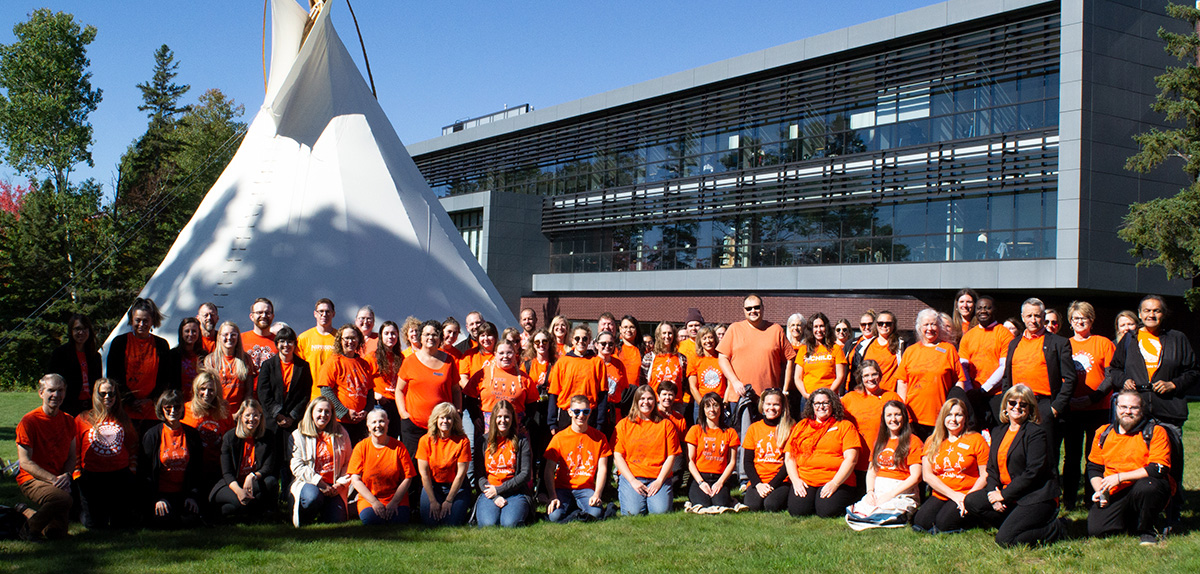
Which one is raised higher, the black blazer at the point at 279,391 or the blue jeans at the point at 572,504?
the black blazer at the point at 279,391

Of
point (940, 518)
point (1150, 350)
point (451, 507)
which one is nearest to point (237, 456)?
point (451, 507)

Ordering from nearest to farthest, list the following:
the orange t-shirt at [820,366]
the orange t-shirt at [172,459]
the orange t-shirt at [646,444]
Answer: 1. the orange t-shirt at [172,459]
2. the orange t-shirt at [646,444]
3. the orange t-shirt at [820,366]

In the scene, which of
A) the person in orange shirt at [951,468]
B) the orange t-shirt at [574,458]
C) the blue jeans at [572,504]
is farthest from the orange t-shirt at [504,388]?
the person in orange shirt at [951,468]

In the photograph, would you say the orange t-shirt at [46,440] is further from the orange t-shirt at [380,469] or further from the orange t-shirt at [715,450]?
the orange t-shirt at [715,450]

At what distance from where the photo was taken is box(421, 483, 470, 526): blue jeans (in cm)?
569

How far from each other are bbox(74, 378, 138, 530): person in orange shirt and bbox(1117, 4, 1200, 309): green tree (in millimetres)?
14797

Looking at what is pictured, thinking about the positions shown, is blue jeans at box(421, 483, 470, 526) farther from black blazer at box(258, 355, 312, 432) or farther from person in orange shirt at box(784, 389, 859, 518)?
person in orange shirt at box(784, 389, 859, 518)

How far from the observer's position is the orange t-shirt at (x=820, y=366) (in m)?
6.68

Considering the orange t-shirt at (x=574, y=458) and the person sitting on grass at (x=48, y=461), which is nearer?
the person sitting on grass at (x=48, y=461)

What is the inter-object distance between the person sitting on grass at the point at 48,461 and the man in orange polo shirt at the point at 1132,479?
231 inches

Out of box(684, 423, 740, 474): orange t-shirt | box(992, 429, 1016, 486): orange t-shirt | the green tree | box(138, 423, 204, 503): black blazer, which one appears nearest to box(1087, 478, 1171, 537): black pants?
box(992, 429, 1016, 486): orange t-shirt

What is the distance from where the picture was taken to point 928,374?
597cm

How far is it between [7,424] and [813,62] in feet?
52.0

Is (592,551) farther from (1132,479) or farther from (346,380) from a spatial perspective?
(1132,479)
